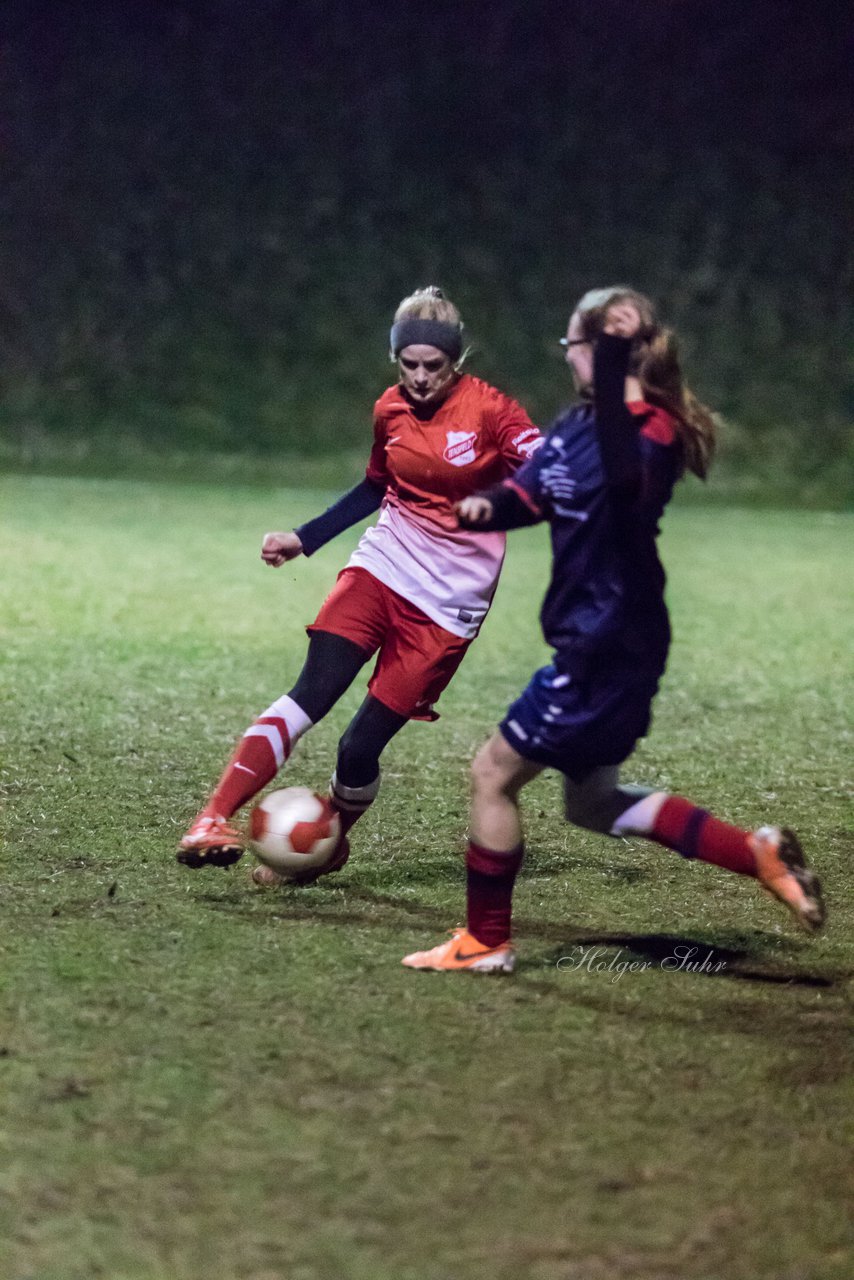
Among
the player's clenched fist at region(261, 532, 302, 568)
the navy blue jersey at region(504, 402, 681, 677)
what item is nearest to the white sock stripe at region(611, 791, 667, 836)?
the navy blue jersey at region(504, 402, 681, 677)

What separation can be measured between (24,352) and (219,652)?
13.3m

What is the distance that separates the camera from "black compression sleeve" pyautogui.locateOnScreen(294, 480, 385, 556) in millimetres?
4754

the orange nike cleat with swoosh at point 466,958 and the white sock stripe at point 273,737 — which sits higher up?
the white sock stripe at point 273,737

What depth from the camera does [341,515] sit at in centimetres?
480

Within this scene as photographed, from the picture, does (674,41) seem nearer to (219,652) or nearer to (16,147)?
(16,147)

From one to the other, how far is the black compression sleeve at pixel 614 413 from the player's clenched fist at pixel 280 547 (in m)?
1.36

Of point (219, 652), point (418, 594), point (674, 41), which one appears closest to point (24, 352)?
point (674, 41)

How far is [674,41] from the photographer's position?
72.5 feet

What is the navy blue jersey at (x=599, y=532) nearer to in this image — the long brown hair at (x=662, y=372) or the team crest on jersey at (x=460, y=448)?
the long brown hair at (x=662, y=372)

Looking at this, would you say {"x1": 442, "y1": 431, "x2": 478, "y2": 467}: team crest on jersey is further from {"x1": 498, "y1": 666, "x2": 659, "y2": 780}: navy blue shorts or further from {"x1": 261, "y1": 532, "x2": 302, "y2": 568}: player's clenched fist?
{"x1": 498, "y1": 666, "x2": 659, "y2": 780}: navy blue shorts

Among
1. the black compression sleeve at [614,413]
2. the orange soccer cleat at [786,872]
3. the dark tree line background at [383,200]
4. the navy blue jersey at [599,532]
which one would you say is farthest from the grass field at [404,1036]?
the dark tree line background at [383,200]

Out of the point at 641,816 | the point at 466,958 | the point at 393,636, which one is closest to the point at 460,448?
the point at 393,636

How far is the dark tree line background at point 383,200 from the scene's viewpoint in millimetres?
20312

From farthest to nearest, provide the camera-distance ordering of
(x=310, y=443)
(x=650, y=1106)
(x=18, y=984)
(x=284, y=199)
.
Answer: (x=284, y=199)
(x=310, y=443)
(x=18, y=984)
(x=650, y=1106)
